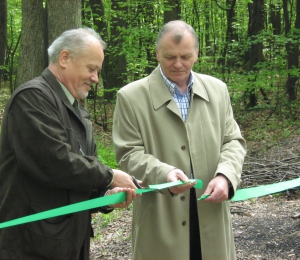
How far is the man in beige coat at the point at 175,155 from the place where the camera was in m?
3.08

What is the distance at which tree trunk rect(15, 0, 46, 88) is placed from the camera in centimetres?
746

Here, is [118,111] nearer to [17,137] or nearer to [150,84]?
[150,84]

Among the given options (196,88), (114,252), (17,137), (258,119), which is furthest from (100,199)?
(258,119)

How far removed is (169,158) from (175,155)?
4 centimetres

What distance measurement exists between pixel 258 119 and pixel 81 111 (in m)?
11.3

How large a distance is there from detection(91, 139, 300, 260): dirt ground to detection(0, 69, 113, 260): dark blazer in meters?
2.39

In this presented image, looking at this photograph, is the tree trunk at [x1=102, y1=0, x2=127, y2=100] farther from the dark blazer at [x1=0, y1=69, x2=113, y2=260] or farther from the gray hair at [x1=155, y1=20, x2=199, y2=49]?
the dark blazer at [x1=0, y1=69, x2=113, y2=260]

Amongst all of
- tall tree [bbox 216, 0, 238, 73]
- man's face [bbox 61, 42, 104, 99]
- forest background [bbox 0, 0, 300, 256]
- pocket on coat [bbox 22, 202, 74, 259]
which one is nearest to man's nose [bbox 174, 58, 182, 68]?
man's face [bbox 61, 42, 104, 99]

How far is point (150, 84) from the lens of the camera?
128 inches

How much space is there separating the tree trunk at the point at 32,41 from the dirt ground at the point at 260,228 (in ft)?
9.28

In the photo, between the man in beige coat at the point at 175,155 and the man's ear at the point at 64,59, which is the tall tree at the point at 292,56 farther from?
the man's ear at the point at 64,59

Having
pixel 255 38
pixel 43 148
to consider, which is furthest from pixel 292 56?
pixel 43 148

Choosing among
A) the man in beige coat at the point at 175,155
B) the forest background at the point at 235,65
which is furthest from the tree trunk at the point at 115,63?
the man in beige coat at the point at 175,155

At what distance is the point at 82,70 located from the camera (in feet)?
8.98
